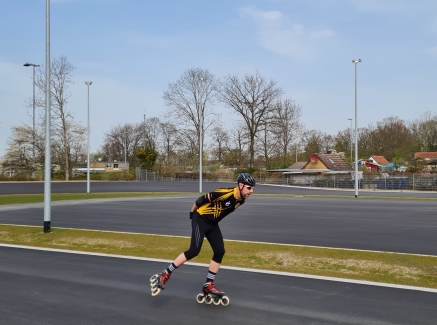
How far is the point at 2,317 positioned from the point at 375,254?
279 inches

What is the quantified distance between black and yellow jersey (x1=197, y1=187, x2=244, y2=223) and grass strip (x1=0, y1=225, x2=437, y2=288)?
9.92 feet

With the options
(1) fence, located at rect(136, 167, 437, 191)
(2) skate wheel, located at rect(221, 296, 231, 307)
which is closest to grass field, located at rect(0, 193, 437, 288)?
(2) skate wheel, located at rect(221, 296, 231, 307)

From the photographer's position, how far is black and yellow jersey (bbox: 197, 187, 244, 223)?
5965 mm

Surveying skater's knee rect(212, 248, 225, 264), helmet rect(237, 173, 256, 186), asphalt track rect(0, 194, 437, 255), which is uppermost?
helmet rect(237, 173, 256, 186)

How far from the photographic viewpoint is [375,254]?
9.72 m

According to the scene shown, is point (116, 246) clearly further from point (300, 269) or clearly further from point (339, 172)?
point (339, 172)

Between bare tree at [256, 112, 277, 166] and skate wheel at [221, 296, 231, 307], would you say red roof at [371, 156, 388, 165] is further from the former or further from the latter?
skate wheel at [221, 296, 231, 307]

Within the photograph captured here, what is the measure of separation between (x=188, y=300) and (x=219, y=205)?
56.1 inches

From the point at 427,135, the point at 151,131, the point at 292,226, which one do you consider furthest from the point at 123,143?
the point at 292,226

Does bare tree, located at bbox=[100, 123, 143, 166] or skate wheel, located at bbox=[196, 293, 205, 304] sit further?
bare tree, located at bbox=[100, 123, 143, 166]

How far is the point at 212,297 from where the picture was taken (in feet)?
20.2

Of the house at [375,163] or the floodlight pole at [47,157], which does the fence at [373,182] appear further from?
the floodlight pole at [47,157]

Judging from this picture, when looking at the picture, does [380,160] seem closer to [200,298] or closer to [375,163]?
[375,163]

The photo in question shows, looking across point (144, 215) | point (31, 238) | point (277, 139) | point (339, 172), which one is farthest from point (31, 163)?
point (31, 238)
